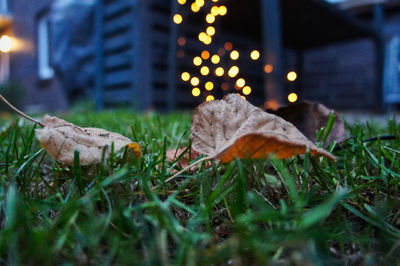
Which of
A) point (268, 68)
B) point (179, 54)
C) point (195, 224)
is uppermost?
point (179, 54)

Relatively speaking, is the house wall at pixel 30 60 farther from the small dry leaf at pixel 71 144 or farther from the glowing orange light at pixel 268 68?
the small dry leaf at pixel 71 144

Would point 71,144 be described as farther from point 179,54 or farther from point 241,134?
point 179,54

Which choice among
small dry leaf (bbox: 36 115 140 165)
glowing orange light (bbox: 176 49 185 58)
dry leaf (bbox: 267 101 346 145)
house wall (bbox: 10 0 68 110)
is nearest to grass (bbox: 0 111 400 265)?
small dry leaf (bbox: 36 115 140 165)

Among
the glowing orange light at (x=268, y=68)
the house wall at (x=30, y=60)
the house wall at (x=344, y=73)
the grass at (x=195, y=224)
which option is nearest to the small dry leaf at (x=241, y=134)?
the grass at (x=195, y=224)

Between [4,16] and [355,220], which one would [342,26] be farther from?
[4,16]

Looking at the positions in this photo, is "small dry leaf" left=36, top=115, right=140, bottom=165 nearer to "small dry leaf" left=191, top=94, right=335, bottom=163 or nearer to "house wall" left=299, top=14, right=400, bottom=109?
"small dry leaf" left=191, top=94, right=335, bottom=163

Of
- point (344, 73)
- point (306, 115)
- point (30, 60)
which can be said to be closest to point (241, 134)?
point (306, 115)

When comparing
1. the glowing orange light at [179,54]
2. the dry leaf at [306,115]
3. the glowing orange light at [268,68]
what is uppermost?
the glowing orange light at [179,54]
